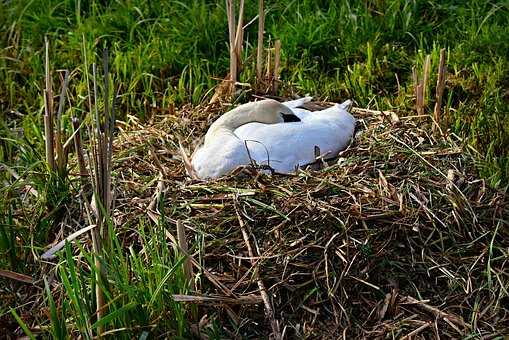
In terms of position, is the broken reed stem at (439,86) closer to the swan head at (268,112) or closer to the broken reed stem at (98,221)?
the swan head at (268,112)

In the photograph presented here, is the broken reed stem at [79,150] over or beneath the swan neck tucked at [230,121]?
over

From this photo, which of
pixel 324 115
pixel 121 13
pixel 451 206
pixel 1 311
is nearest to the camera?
pixel 1 311

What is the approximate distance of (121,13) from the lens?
5508 millimetres

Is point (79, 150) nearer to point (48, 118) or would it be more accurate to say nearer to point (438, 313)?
point (48, 118)

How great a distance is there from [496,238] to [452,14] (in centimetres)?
208

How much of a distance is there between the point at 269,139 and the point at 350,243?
66cm

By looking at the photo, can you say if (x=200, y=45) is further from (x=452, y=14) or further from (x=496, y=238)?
(x=496, y=238)

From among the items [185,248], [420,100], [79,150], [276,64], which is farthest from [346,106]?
[185,248]

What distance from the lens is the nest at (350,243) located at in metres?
3.24

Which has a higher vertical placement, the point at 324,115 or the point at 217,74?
the point at 324,115

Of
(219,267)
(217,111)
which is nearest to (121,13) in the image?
(217,111)

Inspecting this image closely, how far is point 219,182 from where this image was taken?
3.71 m

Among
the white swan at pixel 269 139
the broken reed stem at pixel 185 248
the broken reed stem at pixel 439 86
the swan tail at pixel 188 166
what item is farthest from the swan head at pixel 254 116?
the broken reed stem at pixel 185 248

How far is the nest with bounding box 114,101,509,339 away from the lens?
324cm
